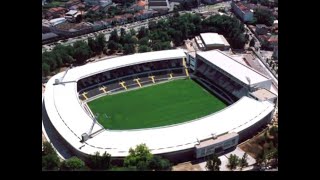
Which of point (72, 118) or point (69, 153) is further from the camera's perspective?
point (72, 118)

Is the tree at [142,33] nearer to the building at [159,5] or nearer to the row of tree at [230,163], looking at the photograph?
the building at [159,5]

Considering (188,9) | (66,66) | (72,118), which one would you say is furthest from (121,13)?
(72,118)

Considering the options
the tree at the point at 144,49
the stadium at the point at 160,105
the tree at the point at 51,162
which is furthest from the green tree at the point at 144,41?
the tree at the point at 51,162

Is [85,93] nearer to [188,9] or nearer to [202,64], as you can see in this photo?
[202,64]

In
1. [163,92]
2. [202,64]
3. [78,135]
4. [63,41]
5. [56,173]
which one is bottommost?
[56,173]

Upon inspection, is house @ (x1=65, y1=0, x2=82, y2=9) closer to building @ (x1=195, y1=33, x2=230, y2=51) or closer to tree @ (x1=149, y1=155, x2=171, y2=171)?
building @ (x1=195, y1=33, x2=230, y2=51)

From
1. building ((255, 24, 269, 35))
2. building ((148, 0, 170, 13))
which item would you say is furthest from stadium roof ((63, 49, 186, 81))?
building ((148, 0, 170, 13))

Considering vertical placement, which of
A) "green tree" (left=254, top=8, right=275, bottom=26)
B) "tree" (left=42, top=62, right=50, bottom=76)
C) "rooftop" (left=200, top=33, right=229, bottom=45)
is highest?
"green tree" (left=254, top=8, right=275, bottom=26)
